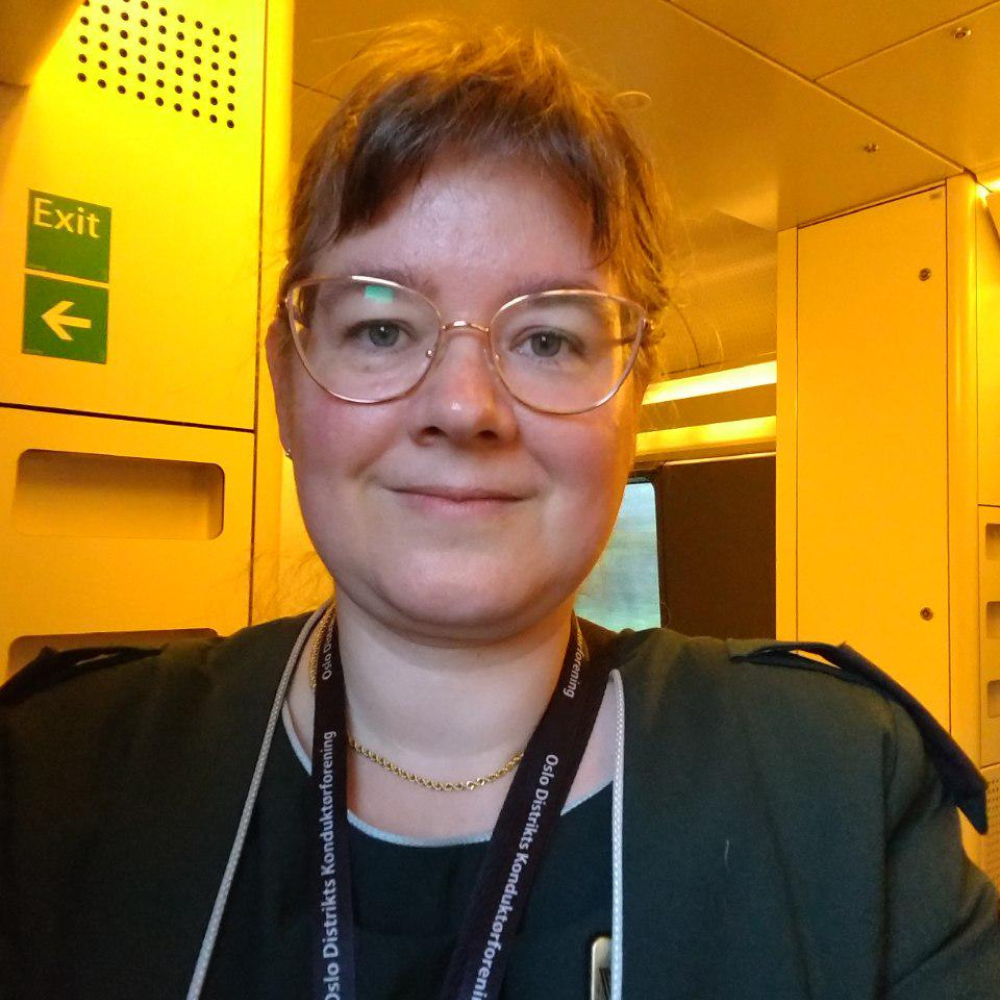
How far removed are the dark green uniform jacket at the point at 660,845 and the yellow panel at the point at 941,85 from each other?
132 cm

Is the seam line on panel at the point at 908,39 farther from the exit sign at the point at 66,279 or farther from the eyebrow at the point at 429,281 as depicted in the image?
the exit sign at the point at 66,279

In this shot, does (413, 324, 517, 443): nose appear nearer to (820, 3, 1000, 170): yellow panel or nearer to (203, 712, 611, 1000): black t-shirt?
(203, 712, 611, 1000): black t-shirt

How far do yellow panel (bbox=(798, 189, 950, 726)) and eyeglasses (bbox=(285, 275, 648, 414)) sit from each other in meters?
1.68

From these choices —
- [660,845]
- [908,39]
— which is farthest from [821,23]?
[660,845]

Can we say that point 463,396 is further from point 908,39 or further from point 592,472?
point 908,39

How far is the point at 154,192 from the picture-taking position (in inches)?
40.9

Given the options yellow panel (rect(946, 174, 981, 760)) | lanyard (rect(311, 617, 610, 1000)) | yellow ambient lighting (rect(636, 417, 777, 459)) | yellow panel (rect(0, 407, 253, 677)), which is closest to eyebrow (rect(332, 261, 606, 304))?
lanyard (rect(311, 617, 610, 1000))

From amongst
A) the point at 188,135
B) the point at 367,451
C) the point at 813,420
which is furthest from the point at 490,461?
the point at 813,420

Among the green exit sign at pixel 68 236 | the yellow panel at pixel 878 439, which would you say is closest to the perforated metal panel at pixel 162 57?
the green exit sign at pixel 68 236

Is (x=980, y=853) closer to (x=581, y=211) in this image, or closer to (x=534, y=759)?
(x=534, y=759)

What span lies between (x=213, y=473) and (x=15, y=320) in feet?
0.90

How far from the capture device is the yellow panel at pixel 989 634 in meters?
2.08

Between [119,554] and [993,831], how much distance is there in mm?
2112

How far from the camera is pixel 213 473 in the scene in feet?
3.60
